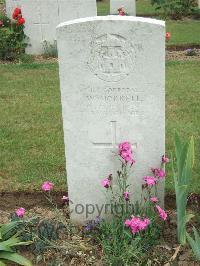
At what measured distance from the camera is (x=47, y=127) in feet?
21.2

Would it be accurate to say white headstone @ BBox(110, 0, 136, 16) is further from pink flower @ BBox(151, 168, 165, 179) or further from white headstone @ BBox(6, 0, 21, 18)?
pink flower @ BBox(151, 168, 165, 179)

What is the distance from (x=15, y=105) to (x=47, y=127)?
1141mm

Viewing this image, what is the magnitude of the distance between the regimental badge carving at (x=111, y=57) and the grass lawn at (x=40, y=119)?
1.40 meters

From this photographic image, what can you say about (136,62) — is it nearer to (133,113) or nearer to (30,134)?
(133,113)

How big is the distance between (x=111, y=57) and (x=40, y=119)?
3.15m

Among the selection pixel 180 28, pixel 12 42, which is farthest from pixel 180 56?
pixel 180 28

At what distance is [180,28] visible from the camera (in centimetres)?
1305

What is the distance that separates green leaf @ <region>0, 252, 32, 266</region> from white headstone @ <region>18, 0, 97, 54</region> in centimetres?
678

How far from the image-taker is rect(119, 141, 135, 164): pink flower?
3.72m

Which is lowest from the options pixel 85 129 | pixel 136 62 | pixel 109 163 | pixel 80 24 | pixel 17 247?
pixel 17 247

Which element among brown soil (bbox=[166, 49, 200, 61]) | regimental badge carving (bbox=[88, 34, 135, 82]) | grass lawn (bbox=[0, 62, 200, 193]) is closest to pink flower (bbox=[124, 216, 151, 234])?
regimental badge carving (bbox=[88, 34, 135, 82])

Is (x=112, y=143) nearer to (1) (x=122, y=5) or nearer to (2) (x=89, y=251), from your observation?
(2) (x=89, y=251)

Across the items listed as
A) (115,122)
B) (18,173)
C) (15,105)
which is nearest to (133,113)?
(115,122)

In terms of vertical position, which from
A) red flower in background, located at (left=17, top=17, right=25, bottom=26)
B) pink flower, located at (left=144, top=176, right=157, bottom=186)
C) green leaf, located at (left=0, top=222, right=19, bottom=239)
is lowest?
green leaf, located at (left=0, top=222, right=19, bottom=239)
